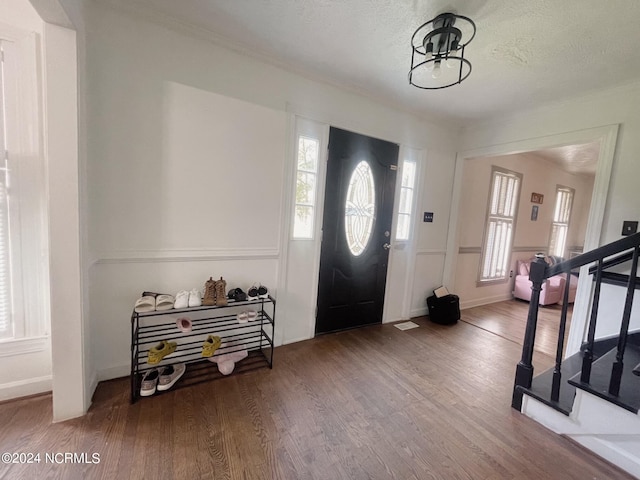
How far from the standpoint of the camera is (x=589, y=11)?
4.66ft

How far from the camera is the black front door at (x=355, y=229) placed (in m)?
2.58

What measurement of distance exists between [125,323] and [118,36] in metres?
1.91

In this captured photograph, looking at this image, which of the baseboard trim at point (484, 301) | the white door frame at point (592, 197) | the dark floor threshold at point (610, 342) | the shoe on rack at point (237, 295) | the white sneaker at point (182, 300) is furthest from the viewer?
the baseboard trim at point (484, 301)

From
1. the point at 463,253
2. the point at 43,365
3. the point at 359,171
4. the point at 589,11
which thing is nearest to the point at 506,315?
the point at 463,253

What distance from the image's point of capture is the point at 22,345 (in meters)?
1.62

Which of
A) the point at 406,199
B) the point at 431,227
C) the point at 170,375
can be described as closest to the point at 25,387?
the point at 170,375

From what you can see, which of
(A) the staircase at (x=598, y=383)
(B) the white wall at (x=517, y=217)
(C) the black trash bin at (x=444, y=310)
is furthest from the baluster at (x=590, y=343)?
(B) the white wall at (x=517, y=217)

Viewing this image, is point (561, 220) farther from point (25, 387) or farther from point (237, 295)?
point (25, 387)

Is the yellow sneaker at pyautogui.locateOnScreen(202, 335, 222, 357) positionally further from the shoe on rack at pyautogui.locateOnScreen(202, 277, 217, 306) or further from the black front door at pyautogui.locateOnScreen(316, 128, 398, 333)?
the black front door at pyautogui.locateOnScreen(316, 128, 398, 333)

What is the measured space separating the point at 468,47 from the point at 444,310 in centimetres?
266

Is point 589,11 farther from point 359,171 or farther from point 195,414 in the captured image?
point 195,414

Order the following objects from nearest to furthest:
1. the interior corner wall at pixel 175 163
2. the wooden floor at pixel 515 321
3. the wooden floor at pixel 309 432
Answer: the wooden floor at pixel 309 432 < the interior corner wall at pixel 175 163 < the wooden floor at pixel 515 321

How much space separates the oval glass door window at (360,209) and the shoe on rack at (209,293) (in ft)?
4.52

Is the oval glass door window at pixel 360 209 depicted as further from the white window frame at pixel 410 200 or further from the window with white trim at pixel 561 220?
the window with white trim at pixel 561 220
